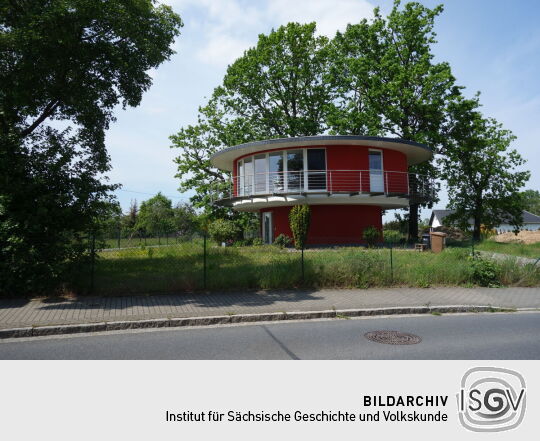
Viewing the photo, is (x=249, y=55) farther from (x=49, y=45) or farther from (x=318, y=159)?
(x=49, y=45)

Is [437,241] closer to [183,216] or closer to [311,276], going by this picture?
[311,276]

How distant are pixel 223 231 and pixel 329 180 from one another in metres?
8.18

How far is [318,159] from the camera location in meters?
23.6

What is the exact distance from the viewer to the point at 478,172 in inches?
1243

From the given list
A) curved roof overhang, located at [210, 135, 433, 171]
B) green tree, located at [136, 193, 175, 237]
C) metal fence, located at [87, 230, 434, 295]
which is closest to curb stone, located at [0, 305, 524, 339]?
metal fence, located at [87, 230, 434, 295]

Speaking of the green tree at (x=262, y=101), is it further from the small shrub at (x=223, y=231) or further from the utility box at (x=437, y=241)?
the utility box at (x=437, y=241)

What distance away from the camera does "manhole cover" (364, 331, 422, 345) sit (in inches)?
240

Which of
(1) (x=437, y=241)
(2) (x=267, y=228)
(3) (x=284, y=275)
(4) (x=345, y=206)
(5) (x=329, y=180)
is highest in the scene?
(5) (x=329, y=180)

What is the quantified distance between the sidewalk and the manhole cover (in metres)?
1.77

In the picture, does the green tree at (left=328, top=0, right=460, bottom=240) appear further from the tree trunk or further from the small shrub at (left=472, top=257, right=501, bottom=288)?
the small shrub at (left=472, top=257, right=501, bottom=288)

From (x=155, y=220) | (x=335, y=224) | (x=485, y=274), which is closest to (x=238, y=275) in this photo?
(x=485, y=274)

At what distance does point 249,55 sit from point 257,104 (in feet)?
13.8

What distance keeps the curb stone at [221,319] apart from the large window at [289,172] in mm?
14393
